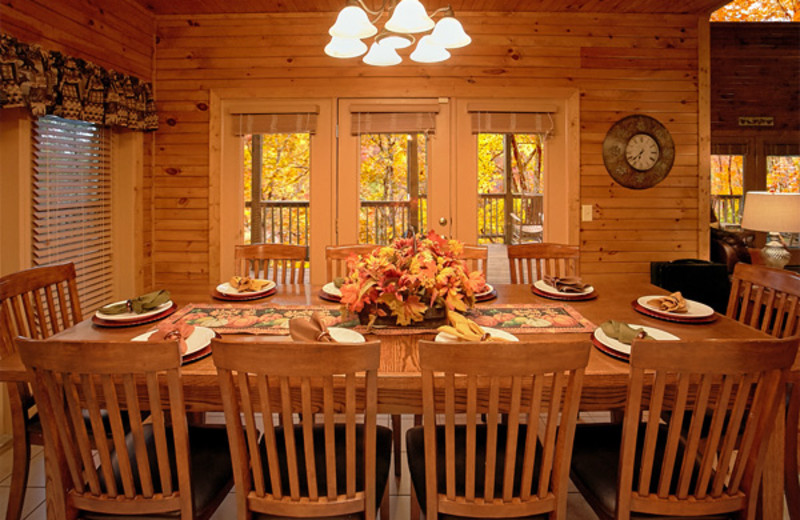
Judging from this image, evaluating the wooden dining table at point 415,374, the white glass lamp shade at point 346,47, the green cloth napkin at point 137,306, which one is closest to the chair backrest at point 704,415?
the wooden dining table at point 415,374

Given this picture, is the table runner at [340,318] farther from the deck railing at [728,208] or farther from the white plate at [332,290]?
the deck railing at [728,208]

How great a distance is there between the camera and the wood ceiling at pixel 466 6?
3.72m

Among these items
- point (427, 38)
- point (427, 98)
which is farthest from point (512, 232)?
point (427, 38)

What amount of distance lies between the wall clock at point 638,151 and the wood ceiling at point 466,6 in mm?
835

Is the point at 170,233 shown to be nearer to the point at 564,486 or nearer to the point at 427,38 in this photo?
the point at 427,38

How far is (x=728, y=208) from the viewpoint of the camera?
7551 mm

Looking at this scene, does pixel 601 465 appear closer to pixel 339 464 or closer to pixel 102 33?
pixel 339 464

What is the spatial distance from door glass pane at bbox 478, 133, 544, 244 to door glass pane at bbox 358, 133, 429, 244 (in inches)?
18.5

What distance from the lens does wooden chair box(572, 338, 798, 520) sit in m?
1.12

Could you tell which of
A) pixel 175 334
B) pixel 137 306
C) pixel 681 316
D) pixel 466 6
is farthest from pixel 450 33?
pixel 466 6

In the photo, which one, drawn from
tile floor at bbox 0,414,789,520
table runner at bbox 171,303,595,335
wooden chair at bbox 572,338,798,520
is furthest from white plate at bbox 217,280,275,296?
wooden chair at bbox 572,338,798,520

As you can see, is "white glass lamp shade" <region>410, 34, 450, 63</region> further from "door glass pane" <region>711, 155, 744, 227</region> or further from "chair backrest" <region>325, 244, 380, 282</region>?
"door glass pane" <region>711, 155, 744, 227</region>

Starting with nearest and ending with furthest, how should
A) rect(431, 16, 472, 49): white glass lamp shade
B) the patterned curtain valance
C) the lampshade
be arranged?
rect(431, 16, 472, 49): white glass lamp shade → the patterned curtain valance → the lampshade

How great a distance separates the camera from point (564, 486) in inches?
49.3
